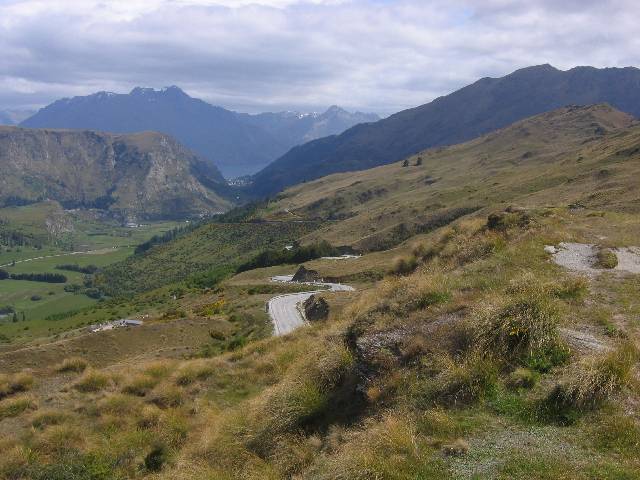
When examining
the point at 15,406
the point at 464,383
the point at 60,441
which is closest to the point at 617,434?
the point at 464,383

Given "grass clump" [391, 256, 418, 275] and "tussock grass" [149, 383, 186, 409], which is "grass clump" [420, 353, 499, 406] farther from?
"grass clump" [391, 256, 418, 275]

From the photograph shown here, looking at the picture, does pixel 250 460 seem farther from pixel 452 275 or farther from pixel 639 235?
pixel 639 235

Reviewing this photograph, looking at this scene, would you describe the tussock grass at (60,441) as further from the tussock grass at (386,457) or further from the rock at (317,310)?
the rock at (317,310)

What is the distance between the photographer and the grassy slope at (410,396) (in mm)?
9398

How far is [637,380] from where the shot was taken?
10250 mm

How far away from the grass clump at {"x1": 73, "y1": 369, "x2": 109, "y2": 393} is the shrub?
56.9 feet

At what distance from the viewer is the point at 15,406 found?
19453 millimetres

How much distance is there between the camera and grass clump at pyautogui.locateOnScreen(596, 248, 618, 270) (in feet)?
60.2

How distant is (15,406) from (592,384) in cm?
1946

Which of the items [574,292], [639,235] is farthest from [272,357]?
[639,235]

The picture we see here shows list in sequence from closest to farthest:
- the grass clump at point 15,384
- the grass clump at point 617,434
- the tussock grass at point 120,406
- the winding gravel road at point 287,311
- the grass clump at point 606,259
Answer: the grass clump at point 617,434, the tussock grass at point 120,406, the grass clump at point 606,259, the grass clump at point 15,384, the winding gravel road at point 287,311

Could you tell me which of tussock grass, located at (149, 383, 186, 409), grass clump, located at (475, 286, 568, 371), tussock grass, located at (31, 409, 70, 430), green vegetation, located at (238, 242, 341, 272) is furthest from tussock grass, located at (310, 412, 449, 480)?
green vegetation, located at (238, 242, 341, 272)

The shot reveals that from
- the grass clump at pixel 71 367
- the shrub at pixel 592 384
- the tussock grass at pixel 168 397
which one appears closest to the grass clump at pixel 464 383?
the shrub at pixel 592 384

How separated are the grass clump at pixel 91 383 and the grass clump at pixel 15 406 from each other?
1746 mm
